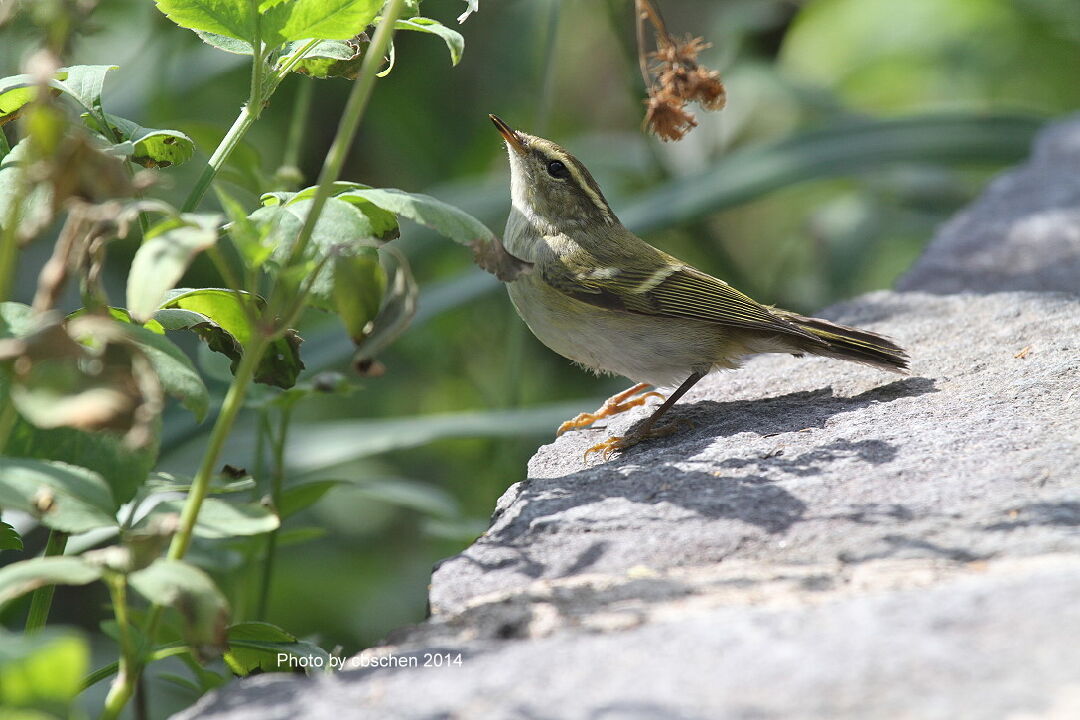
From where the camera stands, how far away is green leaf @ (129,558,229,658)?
58.2 inches

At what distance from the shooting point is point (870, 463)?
2.38 m

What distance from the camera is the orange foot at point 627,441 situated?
3035mm

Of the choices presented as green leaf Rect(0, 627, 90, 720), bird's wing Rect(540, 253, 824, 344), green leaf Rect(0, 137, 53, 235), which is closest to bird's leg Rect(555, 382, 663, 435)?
bird's wing Rect(540, 253, 824, 344)

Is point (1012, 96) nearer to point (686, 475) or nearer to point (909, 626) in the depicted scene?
point (686, 475)

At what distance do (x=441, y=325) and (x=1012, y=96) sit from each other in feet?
15.7

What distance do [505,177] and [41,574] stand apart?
5.01 metres

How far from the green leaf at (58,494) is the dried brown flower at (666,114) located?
5.60 feet

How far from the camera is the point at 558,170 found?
4258 millimetres

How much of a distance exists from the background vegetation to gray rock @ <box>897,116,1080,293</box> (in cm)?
71

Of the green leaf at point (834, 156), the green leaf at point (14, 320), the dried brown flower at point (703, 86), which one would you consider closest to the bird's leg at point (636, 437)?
the dried brown flower at point (703, 86)

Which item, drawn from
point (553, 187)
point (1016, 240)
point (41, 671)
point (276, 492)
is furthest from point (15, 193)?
point (1016, 240)

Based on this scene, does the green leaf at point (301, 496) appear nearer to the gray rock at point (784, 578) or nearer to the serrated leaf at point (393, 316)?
the gray rock at point (784, 578)

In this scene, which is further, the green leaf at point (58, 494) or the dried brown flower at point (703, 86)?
the dried brown flower at point (703, 86)

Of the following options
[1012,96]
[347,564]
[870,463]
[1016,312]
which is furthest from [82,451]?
[1012,96]
